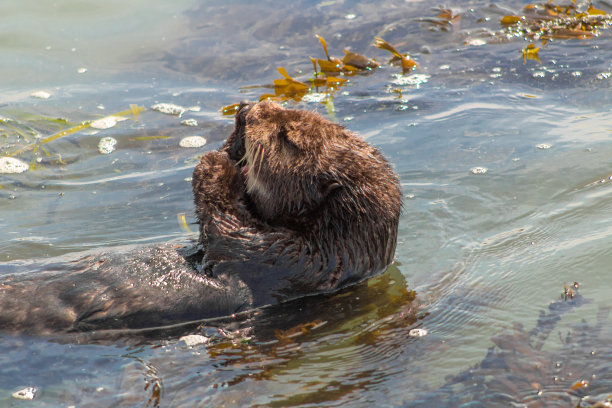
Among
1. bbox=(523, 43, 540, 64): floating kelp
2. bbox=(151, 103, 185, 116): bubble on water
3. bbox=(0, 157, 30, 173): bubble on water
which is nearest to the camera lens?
bbox=(0, 157, 30, 173): bubble on water

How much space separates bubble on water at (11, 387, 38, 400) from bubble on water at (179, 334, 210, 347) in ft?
2.29

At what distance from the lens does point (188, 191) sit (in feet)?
16.3

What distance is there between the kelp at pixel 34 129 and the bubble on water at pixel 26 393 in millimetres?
3090

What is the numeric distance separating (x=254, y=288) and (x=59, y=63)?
5.34 metres

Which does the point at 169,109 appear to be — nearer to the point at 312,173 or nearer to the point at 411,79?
the point at 411,79

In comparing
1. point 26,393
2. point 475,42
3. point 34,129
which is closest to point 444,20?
point 475,42

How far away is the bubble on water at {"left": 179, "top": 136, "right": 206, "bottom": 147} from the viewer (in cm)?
579

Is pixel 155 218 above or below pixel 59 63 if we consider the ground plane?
below

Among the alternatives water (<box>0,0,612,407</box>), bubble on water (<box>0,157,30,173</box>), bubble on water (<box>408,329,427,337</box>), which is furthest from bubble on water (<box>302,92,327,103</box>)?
bubble on water (<box>408,329,427,337</box>)

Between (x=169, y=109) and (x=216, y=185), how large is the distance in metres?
3.12

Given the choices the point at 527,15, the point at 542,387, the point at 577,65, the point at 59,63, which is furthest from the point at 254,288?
the point at 527,15

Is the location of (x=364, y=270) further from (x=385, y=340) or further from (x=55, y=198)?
(x=55, y=198)

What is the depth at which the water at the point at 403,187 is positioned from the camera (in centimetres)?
284

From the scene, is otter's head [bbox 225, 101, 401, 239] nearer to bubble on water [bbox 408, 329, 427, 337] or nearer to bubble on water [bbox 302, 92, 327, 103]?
bubble on water [bbox 408, 329, 427, 337]
